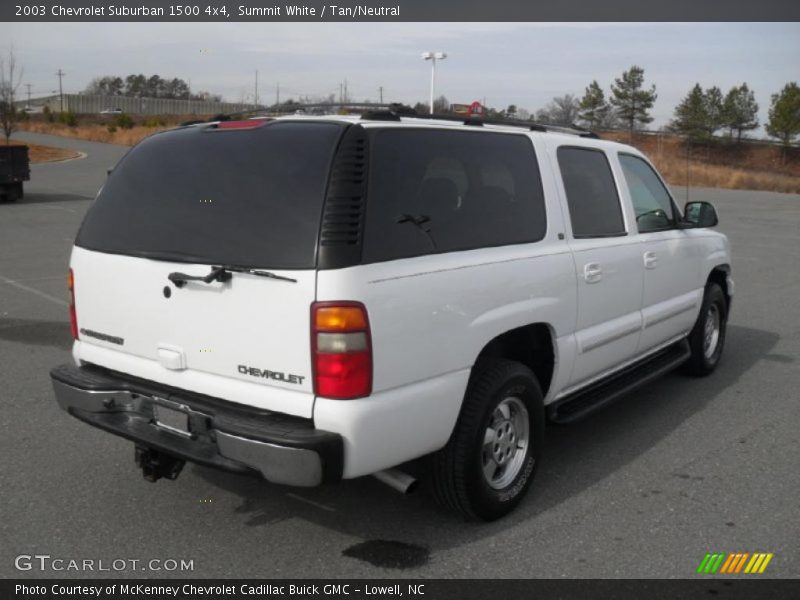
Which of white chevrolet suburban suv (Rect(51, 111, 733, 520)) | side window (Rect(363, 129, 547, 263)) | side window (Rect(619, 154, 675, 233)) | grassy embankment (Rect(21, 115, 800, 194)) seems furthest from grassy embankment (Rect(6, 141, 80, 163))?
side window (Rect(363, 129, 547, 263))

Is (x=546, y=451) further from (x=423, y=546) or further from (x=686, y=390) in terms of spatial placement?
(x=686, y=390)

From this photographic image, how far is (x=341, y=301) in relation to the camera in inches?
120

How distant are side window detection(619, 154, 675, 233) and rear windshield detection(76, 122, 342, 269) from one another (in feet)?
8.81

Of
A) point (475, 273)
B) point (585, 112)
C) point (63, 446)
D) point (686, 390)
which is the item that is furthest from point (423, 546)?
point (585, 112)

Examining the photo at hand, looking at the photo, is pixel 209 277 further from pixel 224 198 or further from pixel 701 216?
pixel 701 216

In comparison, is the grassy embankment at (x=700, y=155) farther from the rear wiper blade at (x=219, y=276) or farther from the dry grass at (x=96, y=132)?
the rear wiper blade at (x=219, y=276)

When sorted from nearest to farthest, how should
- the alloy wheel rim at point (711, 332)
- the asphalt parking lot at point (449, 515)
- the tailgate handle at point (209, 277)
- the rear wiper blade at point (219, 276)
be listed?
the rear wiper blade at point (219, 276), the tailgate handle at point (209, 277), the asphalt parking lot at point (449, 515), the alloy wheel rim at point (711, 332)

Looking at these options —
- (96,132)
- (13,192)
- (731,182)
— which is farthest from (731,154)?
(13,192)

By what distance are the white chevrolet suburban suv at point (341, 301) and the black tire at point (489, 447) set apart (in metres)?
0.01

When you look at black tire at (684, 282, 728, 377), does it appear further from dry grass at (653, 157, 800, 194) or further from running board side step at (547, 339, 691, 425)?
dry grass at (653, 157, 800, 194)

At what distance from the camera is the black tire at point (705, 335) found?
6273mm

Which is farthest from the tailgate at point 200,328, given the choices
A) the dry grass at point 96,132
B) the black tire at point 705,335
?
the dry grass at point 96,132

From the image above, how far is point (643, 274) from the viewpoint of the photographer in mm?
5082

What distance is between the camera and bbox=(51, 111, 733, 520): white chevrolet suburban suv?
3.11 m
